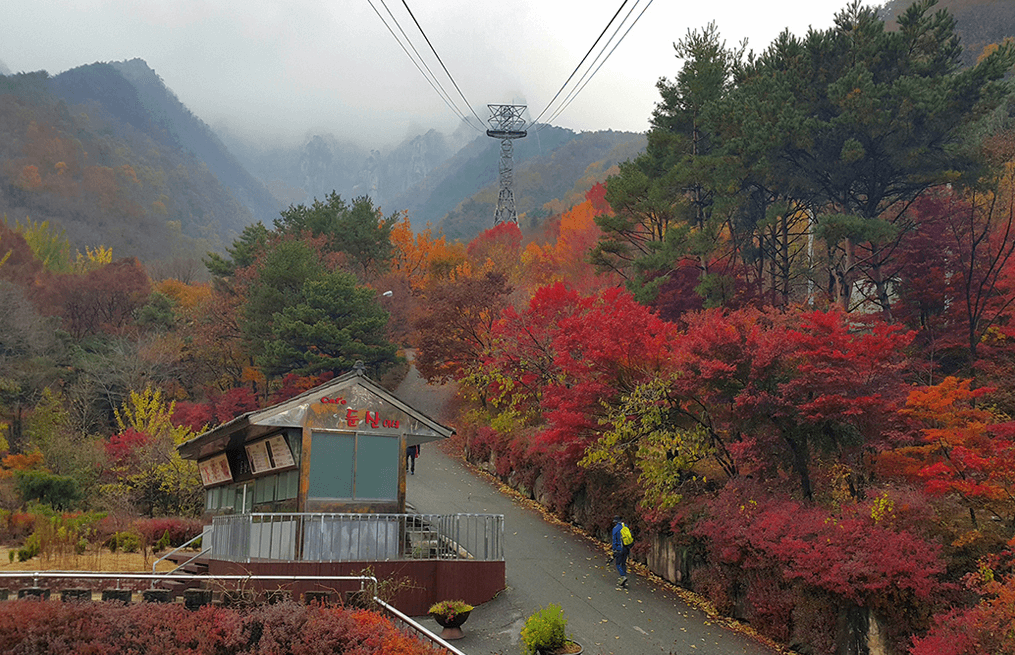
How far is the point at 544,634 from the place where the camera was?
12.3 metres

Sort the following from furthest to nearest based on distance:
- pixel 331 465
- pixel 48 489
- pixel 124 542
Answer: pixel 48 489, pixel 124 542, pixel 331 465

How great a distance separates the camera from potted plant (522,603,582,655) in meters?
12.3

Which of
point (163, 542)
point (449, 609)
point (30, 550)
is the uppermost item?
point (449, 609)

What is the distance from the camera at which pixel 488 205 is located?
374 feet

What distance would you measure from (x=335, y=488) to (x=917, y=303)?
1818 cm

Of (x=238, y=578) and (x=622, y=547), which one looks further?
(x=622, y=547)

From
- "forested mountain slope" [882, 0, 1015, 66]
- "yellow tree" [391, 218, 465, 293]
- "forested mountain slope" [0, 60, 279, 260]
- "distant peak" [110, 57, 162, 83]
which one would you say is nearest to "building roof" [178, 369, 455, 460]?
"yellow tree" [391, 218, 465, 293]

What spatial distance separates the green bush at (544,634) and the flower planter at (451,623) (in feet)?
4.56

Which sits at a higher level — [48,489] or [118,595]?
[118,595]

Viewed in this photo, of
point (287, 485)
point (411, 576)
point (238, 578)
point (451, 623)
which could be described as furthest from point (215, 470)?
point (238, 578)

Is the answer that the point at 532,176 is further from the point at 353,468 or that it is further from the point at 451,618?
the point at 451,618

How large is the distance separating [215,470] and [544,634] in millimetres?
13555

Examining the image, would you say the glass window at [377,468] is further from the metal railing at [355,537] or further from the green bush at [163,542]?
the green bush at [163,542]

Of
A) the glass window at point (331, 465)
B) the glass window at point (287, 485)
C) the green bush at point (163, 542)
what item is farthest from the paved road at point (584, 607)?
the green bush at point (163, 542)
